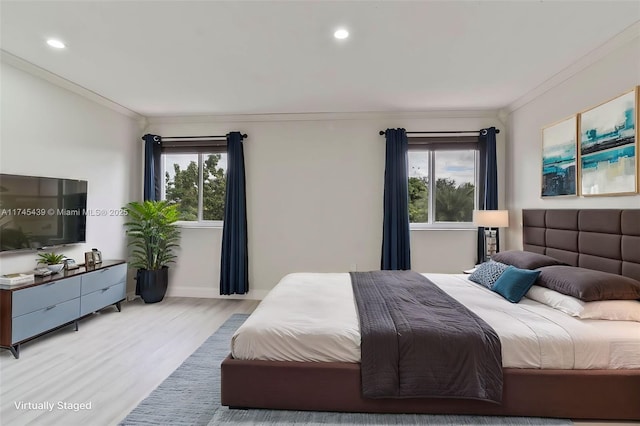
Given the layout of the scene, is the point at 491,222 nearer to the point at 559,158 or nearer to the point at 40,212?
the point at 559,158

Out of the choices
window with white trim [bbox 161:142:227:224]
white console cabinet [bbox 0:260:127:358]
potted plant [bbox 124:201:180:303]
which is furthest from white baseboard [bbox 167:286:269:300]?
window with white trim [bbox 161:142:227:224]

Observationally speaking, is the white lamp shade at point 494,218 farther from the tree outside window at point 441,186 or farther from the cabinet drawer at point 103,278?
the cabinet drawer at point 103,278

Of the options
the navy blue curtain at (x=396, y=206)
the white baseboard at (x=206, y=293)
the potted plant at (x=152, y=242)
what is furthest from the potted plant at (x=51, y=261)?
the navy blue curtain at (x=396, y=206)

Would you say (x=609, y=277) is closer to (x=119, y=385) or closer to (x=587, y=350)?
(x=587, y=350)

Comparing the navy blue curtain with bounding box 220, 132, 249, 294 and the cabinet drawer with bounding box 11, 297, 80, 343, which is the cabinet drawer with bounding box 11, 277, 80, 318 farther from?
the navy blue curtain with bounding box 220, 132, 249, 294

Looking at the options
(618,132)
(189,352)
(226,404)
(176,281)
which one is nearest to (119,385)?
(189,352)

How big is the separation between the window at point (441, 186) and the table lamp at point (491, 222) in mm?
408

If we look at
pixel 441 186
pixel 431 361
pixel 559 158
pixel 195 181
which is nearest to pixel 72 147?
pixel 195 181

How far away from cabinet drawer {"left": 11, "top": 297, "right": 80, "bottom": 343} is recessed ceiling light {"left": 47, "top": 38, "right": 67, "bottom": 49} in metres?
2.35

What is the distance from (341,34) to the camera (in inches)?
→ 97.0

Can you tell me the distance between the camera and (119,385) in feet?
7.50

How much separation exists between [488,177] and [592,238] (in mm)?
1696

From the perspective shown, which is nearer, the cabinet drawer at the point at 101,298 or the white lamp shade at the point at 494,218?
the cabinet drawer at the point at 101,298

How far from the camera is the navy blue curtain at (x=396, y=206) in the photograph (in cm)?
424
